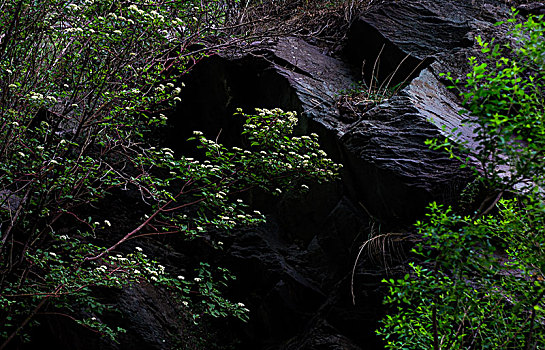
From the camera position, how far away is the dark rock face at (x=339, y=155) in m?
3.98

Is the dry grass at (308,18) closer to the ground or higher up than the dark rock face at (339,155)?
higher up

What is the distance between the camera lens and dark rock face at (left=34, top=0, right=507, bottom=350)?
3.98 meters

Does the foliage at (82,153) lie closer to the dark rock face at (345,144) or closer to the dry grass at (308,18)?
the dark rock face at (345,144)

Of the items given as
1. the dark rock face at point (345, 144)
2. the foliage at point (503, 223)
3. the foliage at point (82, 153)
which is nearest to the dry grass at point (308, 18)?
the dark rock face at point (345, 144)

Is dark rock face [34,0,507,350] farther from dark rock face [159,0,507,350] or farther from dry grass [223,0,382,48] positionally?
dry grass [223,0,382,48]

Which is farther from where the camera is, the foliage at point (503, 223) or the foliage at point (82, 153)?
the foliage at point (82, 153)

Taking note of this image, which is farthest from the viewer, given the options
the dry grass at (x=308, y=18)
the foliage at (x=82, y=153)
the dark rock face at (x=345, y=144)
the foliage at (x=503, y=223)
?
the dry grass at (x=308, y=18)

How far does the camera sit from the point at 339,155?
15.4 ft

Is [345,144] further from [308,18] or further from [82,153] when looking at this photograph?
[308,18]

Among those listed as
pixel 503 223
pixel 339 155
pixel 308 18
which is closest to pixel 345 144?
pixel 339 155

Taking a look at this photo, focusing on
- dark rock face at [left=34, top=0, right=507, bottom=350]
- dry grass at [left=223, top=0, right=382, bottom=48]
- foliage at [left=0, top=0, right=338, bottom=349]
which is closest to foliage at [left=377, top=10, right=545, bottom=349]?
dark rock face at [left=34, top=0, right=507, bottom=350]

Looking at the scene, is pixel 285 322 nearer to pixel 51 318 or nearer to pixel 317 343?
pixel 317 343

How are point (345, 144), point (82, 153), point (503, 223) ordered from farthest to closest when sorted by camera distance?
point (345, 144) → point (82, 153) → point (503, 223)

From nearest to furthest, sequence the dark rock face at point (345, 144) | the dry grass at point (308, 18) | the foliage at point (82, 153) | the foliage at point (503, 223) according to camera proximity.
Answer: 1. the foliage at point (503, 223)
2. the foliage at point (82, 153)
3. the dark rock face at point (345, 144)
4. the dry grass at point (308, 18)
